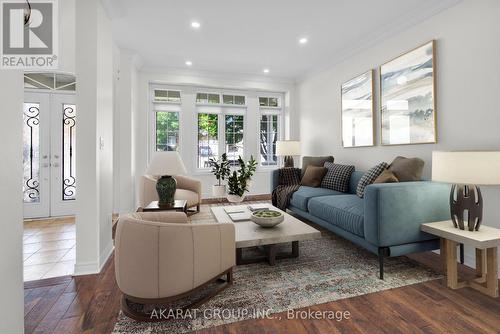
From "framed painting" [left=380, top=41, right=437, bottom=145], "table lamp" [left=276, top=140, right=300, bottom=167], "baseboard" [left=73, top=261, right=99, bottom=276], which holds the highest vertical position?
"framed painting" [left=380, top=41, right=437, bottom=145]

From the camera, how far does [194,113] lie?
536 centimetres

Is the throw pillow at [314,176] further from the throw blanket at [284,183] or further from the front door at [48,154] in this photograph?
the front door at [48,154]

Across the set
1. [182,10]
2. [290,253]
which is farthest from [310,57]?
[290,253]

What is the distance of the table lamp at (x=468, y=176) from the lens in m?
1.75

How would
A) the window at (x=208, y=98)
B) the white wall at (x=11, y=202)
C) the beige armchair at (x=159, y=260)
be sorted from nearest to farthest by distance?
the white wall at (x=11, y=202)
the beige armchair at (x=159, y=260)
the window at (x=208, y=98)

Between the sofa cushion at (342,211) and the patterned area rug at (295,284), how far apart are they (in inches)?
13.2

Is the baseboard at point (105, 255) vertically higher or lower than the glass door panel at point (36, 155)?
lower

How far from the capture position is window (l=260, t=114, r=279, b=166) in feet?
19.4

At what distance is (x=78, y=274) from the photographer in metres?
2.17

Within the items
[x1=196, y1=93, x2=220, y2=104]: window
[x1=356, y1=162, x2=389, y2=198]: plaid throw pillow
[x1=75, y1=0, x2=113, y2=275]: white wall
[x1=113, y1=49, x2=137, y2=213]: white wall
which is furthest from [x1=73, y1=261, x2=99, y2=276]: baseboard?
[x1=196, y1=93, x2=220, y2=104]: window

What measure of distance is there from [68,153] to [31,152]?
489 mm

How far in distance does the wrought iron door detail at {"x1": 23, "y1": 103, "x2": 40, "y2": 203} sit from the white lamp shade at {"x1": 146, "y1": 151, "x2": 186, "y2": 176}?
2.76 m

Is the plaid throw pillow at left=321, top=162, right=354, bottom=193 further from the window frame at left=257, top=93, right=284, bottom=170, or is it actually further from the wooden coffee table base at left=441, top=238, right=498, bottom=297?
the window frame at left=257, top=93, right=284, bottom=170

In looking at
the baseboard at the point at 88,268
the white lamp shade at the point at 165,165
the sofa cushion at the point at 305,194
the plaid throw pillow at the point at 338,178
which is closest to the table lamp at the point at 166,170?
the white lamp shade at the point at 165,165
